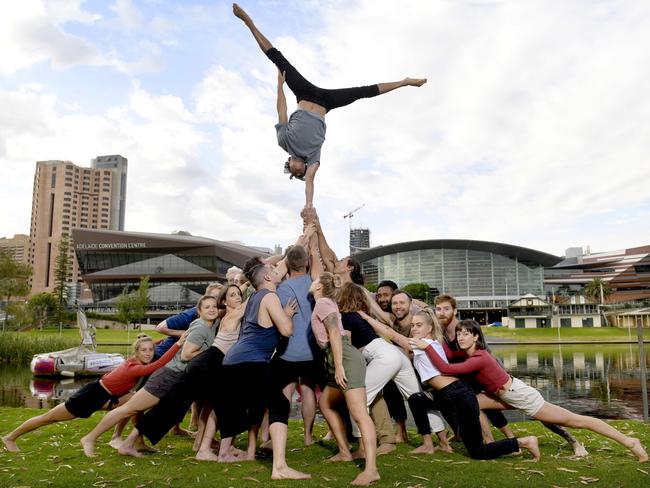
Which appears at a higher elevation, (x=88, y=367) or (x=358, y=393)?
(x=358, y=393)

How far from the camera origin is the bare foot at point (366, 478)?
13.6 feet

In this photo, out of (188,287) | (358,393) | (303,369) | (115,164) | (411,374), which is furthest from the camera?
(115,164)

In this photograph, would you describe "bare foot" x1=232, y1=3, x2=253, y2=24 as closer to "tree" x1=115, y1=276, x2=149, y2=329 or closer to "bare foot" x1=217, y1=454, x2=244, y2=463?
"bare foot" x1=217, y1=454, x2=244, y2=463

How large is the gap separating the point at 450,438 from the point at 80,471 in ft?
14.2

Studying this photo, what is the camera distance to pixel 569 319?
208 feet

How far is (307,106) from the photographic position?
6742 millimetres

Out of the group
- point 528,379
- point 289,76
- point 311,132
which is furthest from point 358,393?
point 528,379

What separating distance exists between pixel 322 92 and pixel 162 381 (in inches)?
163

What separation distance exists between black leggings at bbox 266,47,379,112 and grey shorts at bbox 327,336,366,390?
3.34 metres

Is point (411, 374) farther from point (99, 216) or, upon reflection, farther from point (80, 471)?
point (99, 216)

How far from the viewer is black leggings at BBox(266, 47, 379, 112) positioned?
6.65 m

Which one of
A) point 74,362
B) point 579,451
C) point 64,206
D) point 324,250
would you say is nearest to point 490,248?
point 74,362

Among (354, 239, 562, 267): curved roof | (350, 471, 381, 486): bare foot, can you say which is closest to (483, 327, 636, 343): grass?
(354, 239, 562, 267): curved roof

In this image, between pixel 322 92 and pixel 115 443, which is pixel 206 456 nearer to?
pixel 115 443
